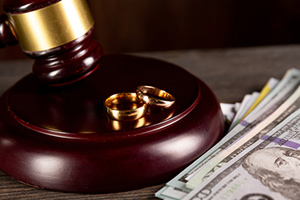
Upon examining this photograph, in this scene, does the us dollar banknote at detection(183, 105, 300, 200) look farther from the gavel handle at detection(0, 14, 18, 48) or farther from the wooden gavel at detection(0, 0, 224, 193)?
the gavel handle at detection(0, 14, 18, 48)

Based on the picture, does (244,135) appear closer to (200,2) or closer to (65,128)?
(65,128)

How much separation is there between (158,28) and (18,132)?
1.07 m

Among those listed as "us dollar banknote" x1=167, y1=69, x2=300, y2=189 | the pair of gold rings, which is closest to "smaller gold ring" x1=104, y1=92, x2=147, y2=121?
the pair of gold rings

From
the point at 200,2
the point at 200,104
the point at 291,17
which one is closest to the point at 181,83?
the point at 200,104

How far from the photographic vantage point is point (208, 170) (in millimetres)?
593

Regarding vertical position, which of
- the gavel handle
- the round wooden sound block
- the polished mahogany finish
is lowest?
the round wooden sound block

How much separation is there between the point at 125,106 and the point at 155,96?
0.17 ft

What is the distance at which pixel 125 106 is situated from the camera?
64cm

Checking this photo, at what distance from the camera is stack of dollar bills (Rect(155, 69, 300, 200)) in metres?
0.54

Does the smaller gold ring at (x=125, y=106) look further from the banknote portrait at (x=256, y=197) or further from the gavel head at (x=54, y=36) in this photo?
the banknote portrait at (x=256, y=197)

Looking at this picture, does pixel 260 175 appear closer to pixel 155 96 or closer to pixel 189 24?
pixel 155 96

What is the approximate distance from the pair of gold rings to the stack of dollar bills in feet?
0.35

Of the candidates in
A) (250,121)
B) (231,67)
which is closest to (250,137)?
(250,121)

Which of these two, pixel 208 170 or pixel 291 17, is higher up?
pixel 208 170
